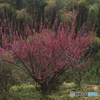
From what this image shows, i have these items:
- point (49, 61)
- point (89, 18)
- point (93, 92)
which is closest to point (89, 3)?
point (89, 18)

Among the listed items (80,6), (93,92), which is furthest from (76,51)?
(80,6)

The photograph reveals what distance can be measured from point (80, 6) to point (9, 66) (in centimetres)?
723

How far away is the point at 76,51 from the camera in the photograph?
150 inches

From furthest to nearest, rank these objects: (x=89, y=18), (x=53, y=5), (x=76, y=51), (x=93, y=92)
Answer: (x=89, y=18) < (x=53, y=5) < (x=93, y=92) < (x=76, y=51)

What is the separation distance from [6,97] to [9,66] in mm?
639

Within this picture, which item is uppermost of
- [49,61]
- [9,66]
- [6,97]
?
[49,61]

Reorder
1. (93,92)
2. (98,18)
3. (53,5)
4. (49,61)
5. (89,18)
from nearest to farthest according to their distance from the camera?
(49,61) < (93,92) < (53,5) < (89,18) < (98,18)

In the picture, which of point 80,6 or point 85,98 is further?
point 80,6

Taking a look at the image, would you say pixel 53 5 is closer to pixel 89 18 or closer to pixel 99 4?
pixel 89 18

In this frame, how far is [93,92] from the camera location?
4.59 m

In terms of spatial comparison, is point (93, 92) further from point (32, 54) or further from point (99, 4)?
point (99, 4)

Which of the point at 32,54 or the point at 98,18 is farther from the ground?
the point at 32,54

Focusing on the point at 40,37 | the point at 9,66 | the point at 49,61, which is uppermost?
Answer: the point at 40,37

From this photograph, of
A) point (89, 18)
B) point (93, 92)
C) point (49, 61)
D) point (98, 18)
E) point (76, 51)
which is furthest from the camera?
point (98, 18)
